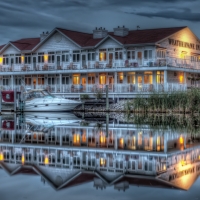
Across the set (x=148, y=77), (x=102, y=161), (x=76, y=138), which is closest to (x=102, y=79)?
(x=148, y=77)

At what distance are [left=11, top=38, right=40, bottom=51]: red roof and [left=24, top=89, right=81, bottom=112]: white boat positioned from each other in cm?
1260

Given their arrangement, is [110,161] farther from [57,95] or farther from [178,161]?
[57,95]

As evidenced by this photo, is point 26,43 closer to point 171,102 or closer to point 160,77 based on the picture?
point 160,77

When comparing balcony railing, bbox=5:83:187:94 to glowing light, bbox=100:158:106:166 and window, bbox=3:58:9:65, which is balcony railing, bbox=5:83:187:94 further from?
glowing light, bbox=100:158:106:166

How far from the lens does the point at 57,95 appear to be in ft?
192

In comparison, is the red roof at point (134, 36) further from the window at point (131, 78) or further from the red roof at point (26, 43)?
the red roof at point (26, 43)

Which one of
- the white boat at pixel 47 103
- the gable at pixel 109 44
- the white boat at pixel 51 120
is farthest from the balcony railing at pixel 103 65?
the white boat at pixel 51 120

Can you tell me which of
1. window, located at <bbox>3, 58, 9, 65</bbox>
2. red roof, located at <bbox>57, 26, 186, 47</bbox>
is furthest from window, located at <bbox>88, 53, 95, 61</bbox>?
window, located at <bbox>3, 58, 9, 65</bbox>

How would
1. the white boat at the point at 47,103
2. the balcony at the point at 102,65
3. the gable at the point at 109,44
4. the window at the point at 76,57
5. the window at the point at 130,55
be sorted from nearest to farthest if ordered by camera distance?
the white boat at the point at 47,103 < the balcony at the point at 102,65 < the window at the point at 130,55 < the gable at the point at 109,44 < the window at the point at 76,57

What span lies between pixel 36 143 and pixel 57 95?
3710 centimetres

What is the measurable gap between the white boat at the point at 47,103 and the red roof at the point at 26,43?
41.4ft

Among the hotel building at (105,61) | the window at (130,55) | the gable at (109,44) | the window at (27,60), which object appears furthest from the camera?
the window at (27,60)

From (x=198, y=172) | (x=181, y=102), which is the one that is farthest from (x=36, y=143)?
(x=181, y=102)

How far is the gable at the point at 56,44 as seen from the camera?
61344mm
